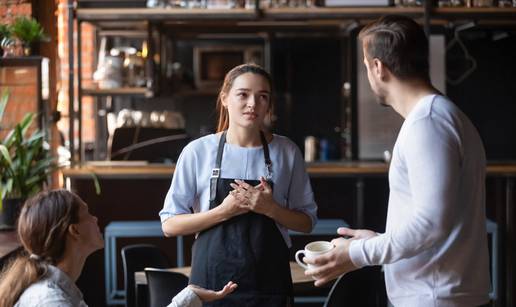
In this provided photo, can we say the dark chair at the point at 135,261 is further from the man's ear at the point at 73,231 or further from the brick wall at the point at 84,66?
the brick wall at the point at 84,66

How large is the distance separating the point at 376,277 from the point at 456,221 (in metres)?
1.19

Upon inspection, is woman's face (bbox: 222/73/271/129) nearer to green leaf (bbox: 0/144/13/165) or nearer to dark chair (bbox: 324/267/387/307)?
dark chair (bbox: 324/267/387/307)

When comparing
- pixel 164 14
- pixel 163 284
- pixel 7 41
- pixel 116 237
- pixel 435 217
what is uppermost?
pixel 164 14

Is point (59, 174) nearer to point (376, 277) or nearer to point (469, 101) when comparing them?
point (376, 277)

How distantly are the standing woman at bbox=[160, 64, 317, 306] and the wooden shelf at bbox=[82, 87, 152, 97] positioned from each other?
9.87ft

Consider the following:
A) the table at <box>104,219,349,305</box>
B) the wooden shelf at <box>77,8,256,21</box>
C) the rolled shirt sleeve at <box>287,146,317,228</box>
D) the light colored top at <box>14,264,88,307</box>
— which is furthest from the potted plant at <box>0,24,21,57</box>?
the light colored top at <box>14,264,88,307</box>

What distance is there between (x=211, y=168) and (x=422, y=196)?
0.89 m

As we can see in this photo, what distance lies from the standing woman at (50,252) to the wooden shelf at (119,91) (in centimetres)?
348

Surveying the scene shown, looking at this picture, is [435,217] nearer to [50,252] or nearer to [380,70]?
[380,70]

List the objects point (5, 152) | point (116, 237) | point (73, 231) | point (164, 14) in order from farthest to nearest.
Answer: point (164, 14), point (116, 237), point (5, 152), point (73, 231)

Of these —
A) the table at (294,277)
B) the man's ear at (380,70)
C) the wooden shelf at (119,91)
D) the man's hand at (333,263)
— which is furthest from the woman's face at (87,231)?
the wooden shelf at (119,91)

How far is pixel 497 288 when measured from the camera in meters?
4.64

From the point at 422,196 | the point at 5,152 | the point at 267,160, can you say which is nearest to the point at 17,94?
the point at 5,152

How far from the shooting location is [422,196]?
5.35ft
